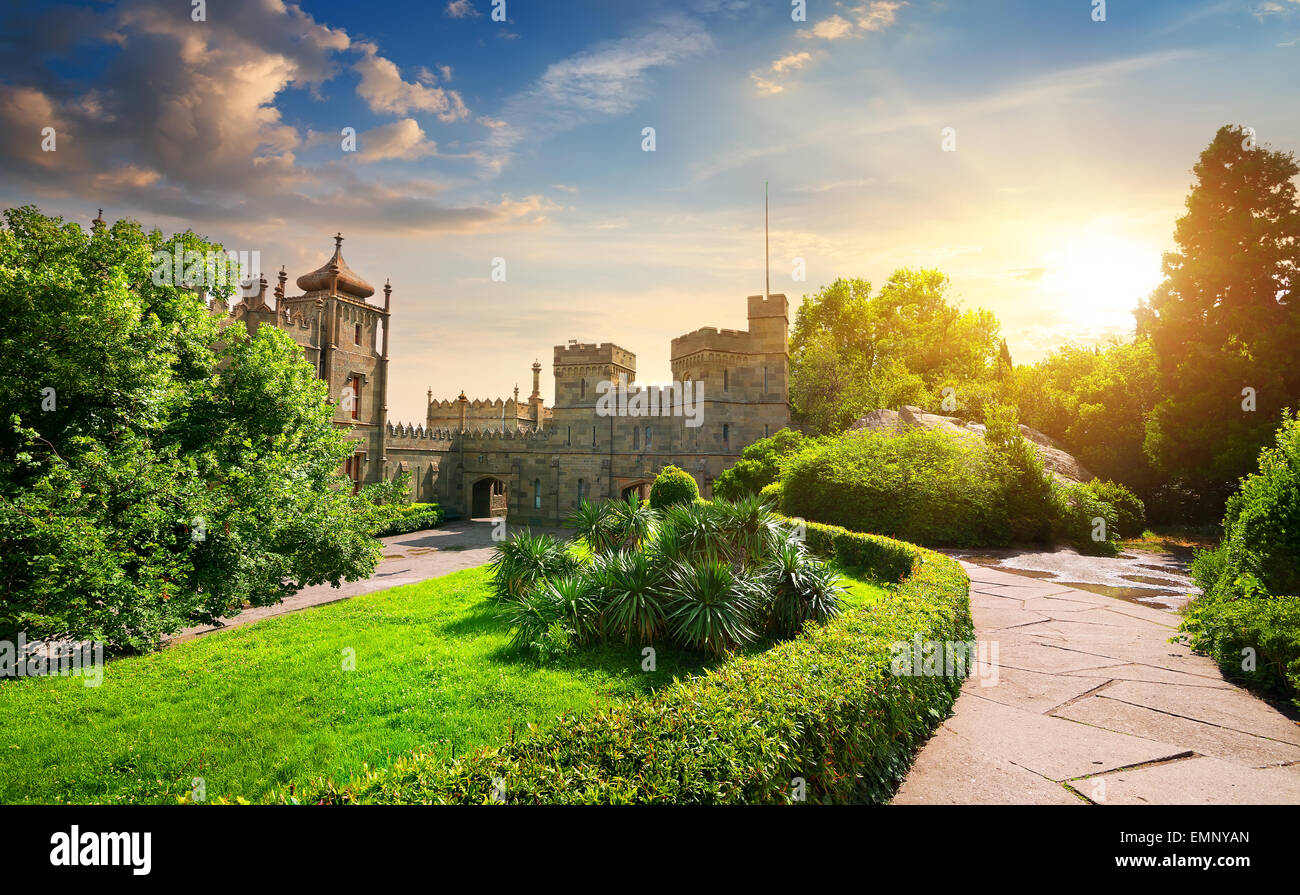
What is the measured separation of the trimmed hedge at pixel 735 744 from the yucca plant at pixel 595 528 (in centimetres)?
789

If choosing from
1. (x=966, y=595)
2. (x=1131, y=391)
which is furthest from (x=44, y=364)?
(x=1131, y=391)

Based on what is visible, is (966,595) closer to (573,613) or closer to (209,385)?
(573,613)

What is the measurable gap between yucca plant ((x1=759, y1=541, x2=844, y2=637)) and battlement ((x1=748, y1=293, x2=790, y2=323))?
23882mm

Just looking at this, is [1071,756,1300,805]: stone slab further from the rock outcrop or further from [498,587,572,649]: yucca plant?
the rock outcrop

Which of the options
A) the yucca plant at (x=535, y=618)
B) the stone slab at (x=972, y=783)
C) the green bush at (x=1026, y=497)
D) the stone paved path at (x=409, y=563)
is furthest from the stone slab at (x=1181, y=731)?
the stone paved path at (x=409, y=563)

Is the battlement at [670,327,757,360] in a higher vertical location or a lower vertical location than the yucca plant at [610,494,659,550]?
higher

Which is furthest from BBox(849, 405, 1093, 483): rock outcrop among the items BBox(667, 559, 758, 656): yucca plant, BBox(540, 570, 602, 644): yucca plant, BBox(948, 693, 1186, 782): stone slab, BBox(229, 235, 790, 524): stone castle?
BBox(948, 693, 1186, 782): stone slab

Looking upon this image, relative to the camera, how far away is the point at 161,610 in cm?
940

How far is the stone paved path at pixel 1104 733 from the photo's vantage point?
14.8 feet

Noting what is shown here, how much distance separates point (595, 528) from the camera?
1407 cm

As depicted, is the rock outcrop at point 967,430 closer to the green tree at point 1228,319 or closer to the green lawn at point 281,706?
the green tree at point 1228,319

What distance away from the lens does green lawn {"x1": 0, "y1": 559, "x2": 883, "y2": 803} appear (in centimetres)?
599

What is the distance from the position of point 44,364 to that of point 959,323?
4453cm
